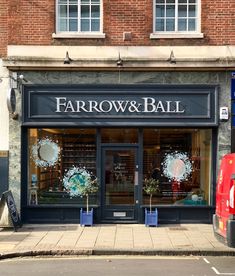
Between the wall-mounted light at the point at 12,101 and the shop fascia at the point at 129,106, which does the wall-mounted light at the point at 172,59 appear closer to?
the shop fascia at the point at 129,106

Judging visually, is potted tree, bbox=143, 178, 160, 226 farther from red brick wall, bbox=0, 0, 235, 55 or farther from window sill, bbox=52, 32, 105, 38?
window sill, bbox=52, 32, 105, 38

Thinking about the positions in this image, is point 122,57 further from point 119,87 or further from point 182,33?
point 182,33

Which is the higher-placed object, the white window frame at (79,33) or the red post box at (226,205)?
the white window frame at (79,33)

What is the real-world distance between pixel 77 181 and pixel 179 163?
281 centimetres

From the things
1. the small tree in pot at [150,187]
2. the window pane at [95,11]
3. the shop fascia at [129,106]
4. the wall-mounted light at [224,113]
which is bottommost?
the small tree in pot at [150,187]

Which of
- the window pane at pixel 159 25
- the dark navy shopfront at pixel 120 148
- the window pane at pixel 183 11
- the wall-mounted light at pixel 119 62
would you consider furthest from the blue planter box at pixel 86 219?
the window pane at pixel 183 11

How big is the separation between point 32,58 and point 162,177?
4.70 meters

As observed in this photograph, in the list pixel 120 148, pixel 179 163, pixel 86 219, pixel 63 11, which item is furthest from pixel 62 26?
pixel 86 219

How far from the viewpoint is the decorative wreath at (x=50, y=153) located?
47.1 ft

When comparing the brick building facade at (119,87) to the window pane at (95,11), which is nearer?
the brick building facade at (119,87)

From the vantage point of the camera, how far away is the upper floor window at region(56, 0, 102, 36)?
565 inches

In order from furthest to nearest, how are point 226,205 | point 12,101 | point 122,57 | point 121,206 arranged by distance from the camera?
point 121,206
point 122,57
point 12,101
point 226,205

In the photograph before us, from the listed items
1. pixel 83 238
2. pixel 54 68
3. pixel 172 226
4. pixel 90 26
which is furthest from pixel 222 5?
pixel 83 238

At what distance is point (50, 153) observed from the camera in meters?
14.4
